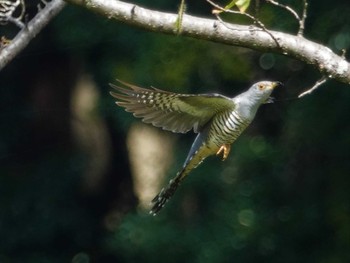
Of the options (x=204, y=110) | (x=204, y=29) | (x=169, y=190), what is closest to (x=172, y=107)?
(x=204, y=110)

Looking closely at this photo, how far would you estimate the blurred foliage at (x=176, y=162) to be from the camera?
704 centimetres

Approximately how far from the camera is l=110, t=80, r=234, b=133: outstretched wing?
3.75 m

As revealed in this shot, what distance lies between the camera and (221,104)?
12.6 feet

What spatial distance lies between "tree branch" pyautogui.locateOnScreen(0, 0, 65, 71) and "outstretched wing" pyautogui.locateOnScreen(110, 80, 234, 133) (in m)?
0.34

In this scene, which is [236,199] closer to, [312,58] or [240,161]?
[240,161]

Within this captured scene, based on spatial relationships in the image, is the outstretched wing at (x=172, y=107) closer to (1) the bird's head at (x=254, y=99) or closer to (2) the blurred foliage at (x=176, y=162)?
(1) the bird's head at (x=254, y=99)

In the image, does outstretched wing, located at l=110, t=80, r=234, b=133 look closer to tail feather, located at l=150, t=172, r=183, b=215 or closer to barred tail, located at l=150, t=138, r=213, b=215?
barred tail, located at l=150, t=138, r=213, b=215

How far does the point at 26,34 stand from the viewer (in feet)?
13.0

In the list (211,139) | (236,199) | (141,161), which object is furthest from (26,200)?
(211,139)

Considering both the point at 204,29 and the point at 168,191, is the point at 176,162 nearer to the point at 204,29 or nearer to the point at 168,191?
the point at 168,191

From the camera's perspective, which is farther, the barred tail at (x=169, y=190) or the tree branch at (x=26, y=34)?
the barred tail at (x=169, y=190)

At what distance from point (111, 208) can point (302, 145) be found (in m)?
1.49

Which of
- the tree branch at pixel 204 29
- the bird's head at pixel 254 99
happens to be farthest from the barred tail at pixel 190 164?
the tree branch at pixel 204 29

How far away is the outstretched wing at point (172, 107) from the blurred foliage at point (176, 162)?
2.52 meters
